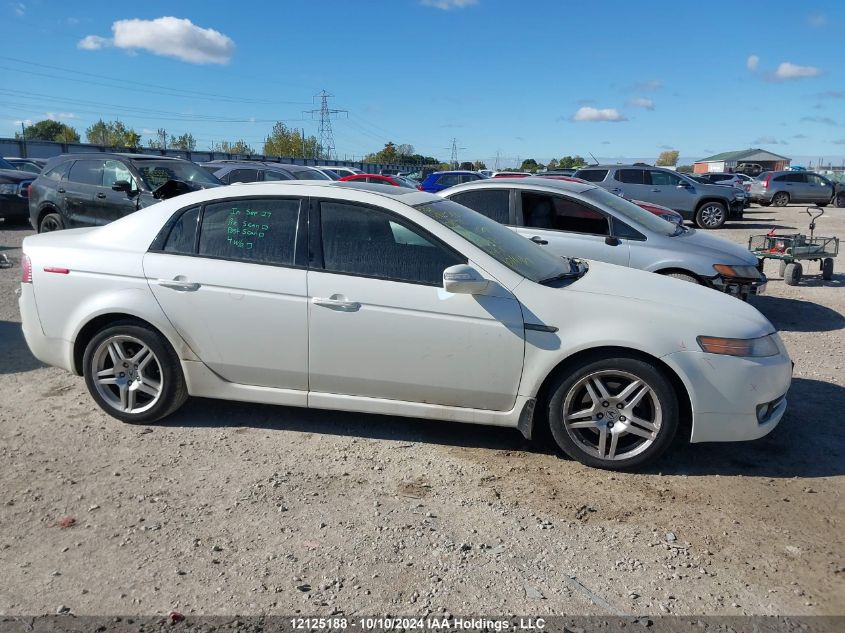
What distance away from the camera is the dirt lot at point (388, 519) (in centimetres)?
298

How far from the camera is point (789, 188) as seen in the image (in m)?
29.0

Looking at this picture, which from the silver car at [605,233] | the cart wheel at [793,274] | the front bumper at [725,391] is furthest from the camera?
the cart wheel at [793,274]

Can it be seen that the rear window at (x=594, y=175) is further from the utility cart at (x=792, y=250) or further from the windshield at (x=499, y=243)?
the windshield at (x=499, y=243)

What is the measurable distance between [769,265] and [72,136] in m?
91.8

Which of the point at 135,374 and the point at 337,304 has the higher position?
the point at 337,304

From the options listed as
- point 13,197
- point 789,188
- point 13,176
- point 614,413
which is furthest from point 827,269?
point 789,188

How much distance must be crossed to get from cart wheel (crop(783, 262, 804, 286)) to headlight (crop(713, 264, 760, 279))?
11.0 ft

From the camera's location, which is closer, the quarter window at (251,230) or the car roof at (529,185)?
the quarter window at (251,230)

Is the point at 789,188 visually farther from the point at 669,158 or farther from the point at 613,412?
the point at 669,158

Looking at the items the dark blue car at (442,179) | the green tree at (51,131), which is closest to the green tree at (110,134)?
the green tree at (51,131)

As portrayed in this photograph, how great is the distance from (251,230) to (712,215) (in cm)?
1856

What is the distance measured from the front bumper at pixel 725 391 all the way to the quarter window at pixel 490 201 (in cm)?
413

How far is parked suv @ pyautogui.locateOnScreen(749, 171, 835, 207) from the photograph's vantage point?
28812 millimetres

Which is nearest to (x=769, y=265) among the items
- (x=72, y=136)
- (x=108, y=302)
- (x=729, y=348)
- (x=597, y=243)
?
(x=597, y=243)
